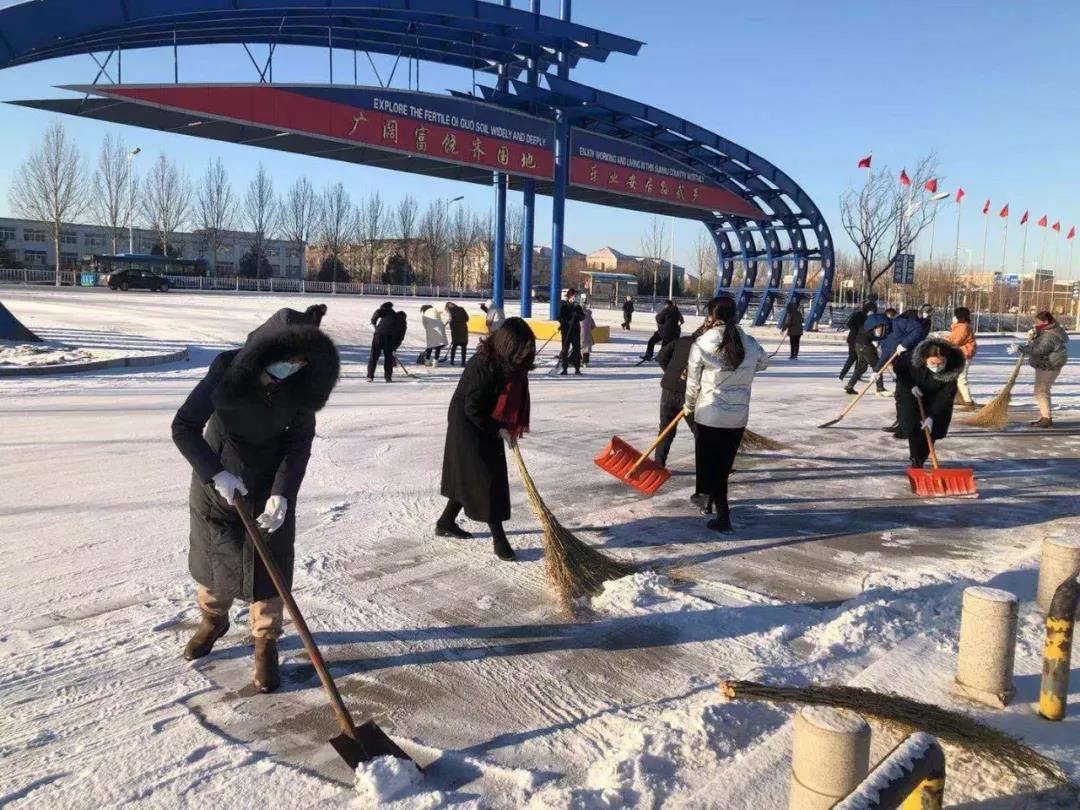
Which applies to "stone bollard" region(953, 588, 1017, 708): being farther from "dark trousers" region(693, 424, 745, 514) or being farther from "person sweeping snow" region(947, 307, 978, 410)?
Answer: "person sweeping snow" region(947, 307, 978, 410)

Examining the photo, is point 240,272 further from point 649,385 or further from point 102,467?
point 102,467

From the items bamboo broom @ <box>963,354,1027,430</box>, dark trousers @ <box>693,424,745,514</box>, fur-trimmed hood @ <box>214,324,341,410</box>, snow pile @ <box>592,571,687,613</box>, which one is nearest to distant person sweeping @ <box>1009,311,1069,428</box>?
bamboo broom @ <box>963,354,1027,430</box>

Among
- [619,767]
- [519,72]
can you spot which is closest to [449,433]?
[619,767]

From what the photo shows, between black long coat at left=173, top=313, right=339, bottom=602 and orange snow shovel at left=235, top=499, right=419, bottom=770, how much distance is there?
0.21 metres

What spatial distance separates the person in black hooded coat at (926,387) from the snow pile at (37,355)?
497 inches

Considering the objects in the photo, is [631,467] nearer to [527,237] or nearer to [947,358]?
[947,358]

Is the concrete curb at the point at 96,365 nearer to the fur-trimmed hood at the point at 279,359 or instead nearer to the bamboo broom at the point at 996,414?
the fur-trimmed hood at the point at 279,359

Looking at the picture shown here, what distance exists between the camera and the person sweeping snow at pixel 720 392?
5.95 meters

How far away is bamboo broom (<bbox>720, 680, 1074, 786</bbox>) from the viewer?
2.95 meters

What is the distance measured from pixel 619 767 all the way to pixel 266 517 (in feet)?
5.46

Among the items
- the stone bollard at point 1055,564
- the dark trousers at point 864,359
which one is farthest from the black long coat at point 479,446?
the dark trousers at point 864,359

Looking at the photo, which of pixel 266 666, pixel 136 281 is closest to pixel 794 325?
pixel 266 666

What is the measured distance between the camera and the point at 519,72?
22.6m

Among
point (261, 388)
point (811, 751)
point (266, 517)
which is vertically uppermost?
→ point (261, 388)
